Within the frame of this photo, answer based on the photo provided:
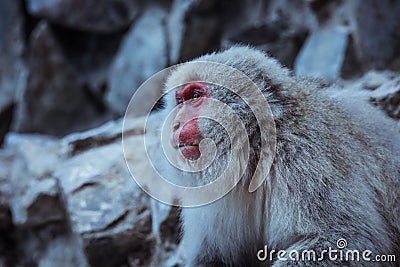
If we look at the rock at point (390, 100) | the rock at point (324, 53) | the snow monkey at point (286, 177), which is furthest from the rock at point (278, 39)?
the snow monkey at point (286, 177)

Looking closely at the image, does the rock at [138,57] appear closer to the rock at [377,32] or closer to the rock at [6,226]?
the rock at [6,226]

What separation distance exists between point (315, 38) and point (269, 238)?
261cm

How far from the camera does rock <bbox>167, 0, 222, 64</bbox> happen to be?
520 cm

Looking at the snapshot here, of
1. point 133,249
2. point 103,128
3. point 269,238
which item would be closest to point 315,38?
point 103,128

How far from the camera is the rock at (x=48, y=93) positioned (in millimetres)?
5672

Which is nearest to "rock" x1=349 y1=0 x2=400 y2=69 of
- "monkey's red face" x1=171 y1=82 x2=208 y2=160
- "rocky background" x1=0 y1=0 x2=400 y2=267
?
"rocky background" x1=0 y1=0 x2=400 y2=267

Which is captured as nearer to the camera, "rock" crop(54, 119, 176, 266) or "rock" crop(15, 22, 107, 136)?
"rock" crop(54, 119, 176, 266)

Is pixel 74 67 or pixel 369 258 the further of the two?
pixel 74 67

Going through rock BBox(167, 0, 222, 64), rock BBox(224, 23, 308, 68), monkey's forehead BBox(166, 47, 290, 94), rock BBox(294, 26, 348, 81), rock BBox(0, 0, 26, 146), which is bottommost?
monkey's forehead BBox(166, 47, 290, 94)

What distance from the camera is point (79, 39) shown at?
19.6 feet

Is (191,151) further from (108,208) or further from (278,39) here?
(278,39)

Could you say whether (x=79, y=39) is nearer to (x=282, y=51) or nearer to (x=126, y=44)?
(x=126, y=44)

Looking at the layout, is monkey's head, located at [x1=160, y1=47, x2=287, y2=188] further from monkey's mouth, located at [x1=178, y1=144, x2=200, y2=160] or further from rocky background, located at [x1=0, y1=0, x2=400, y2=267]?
rocky background, located at [x1=0, y1=0, x2=400, y2=267]

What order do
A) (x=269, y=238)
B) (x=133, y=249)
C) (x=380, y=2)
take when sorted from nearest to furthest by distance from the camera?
(x=269, y=238) → (x=133, y=249) → (x=380, y=2)
